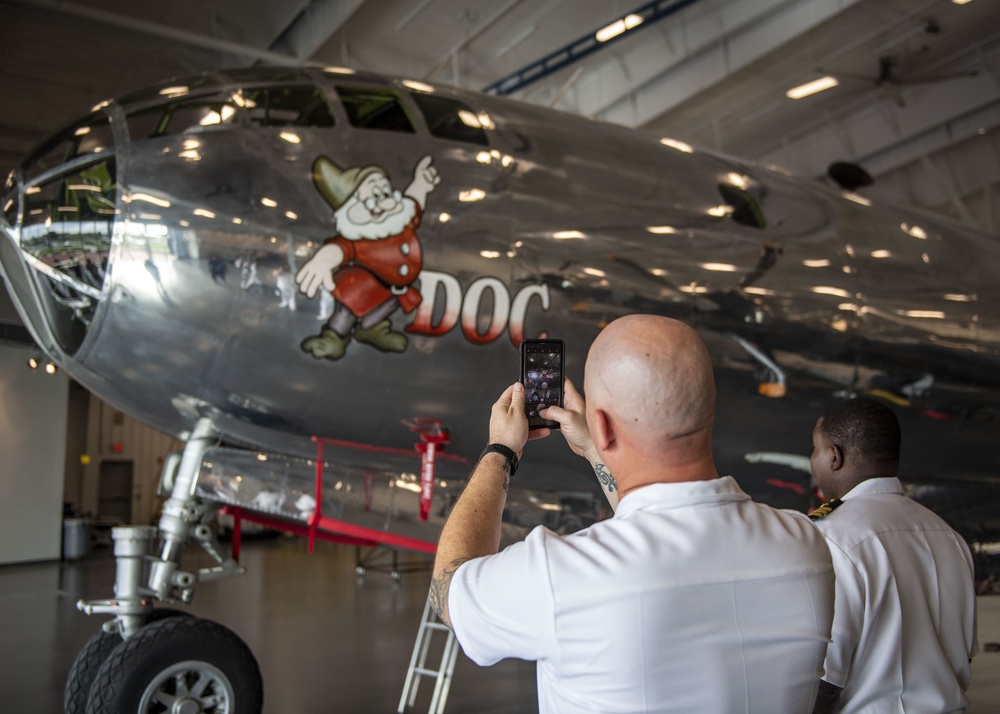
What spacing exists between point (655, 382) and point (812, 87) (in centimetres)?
1519

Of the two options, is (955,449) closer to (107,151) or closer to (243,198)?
(243,198)

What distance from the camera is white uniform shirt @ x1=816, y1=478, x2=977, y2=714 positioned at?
7.22ft

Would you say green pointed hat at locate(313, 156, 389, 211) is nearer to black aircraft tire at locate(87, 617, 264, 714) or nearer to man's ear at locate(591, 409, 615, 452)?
black aircraft tire at locate(87, 617, 264, 714)

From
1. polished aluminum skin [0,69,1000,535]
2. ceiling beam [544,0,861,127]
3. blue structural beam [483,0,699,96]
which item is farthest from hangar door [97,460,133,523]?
polished aluminum skin [0,69,1000,535]

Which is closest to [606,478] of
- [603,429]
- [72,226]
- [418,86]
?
[603,429]

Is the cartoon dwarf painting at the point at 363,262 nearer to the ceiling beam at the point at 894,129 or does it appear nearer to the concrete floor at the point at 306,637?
the concrete floor at the point at 306,637

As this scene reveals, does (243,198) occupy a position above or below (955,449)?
above

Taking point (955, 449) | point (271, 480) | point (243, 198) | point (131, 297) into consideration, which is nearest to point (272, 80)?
point (243, 198)

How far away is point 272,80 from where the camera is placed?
15.3 ft

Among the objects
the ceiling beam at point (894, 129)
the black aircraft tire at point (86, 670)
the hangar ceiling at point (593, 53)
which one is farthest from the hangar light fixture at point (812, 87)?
the black aircraft tire at point (86, 670)

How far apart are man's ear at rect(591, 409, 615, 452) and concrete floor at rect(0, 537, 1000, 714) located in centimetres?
513

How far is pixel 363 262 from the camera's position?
4.20 m

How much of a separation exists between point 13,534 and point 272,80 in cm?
1388

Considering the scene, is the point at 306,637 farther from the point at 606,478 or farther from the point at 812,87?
the point at 812,87
